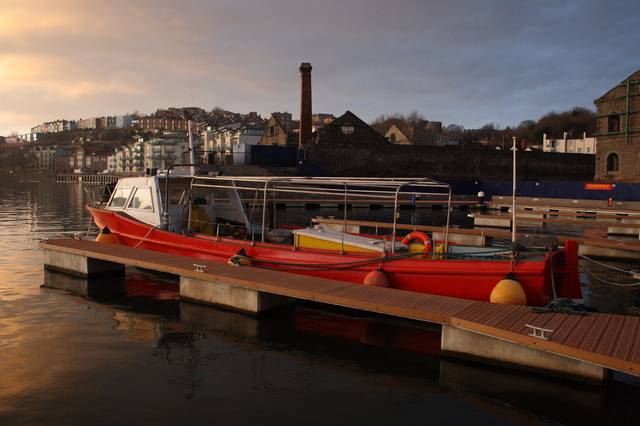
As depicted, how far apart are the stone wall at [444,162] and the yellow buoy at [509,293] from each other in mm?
53826

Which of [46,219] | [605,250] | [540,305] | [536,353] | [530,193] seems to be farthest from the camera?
[530,193]

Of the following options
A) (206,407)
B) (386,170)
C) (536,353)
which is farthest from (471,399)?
(386,170)

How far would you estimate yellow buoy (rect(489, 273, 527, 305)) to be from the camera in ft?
29.4

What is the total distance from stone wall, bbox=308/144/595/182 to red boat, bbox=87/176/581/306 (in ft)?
156

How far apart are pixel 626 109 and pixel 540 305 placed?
41325 millimetres

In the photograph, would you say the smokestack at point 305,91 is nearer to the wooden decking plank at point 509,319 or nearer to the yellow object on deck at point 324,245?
the yellow object on deck at point 324,245

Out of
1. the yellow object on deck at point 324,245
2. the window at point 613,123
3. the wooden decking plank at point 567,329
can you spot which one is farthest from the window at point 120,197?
the window at point 613,123

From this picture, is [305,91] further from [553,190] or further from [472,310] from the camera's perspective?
[472,310]

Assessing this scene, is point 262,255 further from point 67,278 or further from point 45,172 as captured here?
point 45,172

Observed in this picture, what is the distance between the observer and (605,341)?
7.02m

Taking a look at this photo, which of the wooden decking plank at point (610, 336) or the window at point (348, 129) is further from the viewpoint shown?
the window at point (348, 129)

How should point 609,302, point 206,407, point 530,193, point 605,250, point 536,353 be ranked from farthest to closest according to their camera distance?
point 530,193, point 605,250, point 609,302, point 536,353, point 206,407

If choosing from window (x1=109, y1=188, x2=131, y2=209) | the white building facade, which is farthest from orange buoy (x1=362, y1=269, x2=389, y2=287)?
the white building facade

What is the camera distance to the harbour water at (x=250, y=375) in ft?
22.0
